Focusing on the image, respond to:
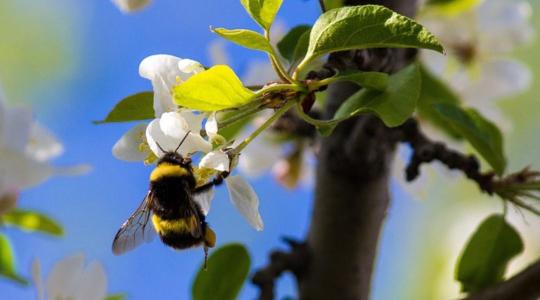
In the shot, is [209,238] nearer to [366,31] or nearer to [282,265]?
[282,265]

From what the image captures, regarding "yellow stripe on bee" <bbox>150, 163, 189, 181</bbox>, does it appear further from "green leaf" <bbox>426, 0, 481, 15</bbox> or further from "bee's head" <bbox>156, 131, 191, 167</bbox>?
"green leaf" <bbox>426, 0, 481, 15</bbox>

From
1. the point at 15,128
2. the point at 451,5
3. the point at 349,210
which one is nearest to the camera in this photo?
the point at 349,210

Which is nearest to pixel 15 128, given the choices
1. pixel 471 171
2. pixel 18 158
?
pixel 18 158

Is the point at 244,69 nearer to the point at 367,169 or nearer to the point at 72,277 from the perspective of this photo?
the point at 367,169

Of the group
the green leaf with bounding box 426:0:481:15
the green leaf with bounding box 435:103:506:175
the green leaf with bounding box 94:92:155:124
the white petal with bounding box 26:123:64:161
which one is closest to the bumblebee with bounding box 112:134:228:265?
the green leaf with bounding box 94:92:155:124

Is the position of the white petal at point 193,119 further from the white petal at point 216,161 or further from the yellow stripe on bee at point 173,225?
the yellow stripe on bee at point 173,225

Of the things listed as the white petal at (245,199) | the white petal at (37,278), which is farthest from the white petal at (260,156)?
the white petal at (245,199)
